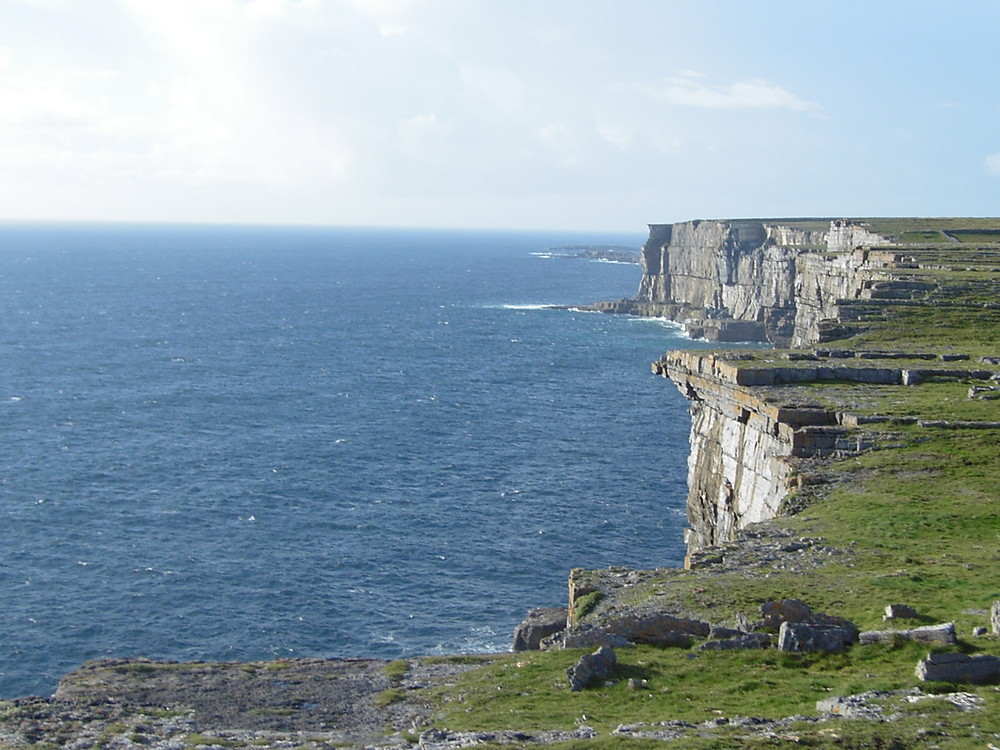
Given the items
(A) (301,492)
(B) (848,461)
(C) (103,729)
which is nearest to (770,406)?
(B) (848,461)

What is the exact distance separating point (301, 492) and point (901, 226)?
77.4 m

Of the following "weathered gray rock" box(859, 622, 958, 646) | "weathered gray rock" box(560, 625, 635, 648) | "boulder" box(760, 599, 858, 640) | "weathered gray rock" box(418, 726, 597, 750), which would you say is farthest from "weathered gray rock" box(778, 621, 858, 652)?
"weathered gray rock" box(418, 726, 597, 750)

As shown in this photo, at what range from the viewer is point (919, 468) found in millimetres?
31656

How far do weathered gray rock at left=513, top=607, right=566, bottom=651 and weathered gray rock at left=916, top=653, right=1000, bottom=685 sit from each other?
1240cm

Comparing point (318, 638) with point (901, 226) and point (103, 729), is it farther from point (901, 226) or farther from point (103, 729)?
point (901, 226)

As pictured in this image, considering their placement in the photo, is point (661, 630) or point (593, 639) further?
point (593, 639)

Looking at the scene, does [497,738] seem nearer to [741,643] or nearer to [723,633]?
[741,643]

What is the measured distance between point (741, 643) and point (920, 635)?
3.08 metres

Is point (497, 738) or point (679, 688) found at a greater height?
point (679, 688)

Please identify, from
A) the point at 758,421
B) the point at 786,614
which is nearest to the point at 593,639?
the point at 786,614

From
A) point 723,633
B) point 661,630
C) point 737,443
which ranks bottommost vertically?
point 661,630

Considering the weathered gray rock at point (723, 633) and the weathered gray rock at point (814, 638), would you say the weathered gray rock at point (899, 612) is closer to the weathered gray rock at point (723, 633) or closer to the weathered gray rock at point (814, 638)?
the weathered gray rock at point (814, 638)

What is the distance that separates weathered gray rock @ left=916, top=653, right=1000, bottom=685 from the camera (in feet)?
56.9

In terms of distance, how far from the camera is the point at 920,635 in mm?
19500
